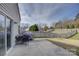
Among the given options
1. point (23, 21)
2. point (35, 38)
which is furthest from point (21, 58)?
point (23, 21)

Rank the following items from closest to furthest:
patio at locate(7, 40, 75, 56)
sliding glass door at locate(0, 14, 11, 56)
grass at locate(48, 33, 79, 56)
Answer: sliding glass door at locate(0, 14, 11, 56)
patio at locate(7, 40, 75, 56)
grass at locate(48, 33, 79, 56)

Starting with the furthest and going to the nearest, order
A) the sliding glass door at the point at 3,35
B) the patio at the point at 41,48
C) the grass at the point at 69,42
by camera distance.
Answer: the grass at the point at 69,42
the patio at the point at 41,48
the sliding glass door at the point at 3,35

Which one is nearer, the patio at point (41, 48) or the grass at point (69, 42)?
the patio at point (41, 48)

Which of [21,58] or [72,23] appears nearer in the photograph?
[21,58]

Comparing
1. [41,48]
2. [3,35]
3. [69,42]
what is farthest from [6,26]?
[69,42]

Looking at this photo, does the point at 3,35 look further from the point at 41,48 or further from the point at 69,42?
the point at 69,42

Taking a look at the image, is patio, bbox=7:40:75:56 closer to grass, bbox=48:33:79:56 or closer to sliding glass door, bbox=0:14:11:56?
grass, bbox=48:33:79:56

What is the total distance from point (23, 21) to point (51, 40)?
1670 mm

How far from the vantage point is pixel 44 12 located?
25.8ft

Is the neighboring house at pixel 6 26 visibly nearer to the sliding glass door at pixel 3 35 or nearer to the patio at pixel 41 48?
the sliding glass door at pixel 3 35

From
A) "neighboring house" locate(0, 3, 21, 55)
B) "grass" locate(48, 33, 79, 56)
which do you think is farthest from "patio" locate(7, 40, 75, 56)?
"neighboring house" locate(0, 3, 21, 55)

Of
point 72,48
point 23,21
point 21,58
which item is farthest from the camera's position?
point 23,21

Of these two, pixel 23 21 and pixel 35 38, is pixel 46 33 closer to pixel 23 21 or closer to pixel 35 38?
pixel 35 38

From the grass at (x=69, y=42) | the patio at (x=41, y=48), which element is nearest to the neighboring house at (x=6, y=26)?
the patio at (x=41, y=48)
